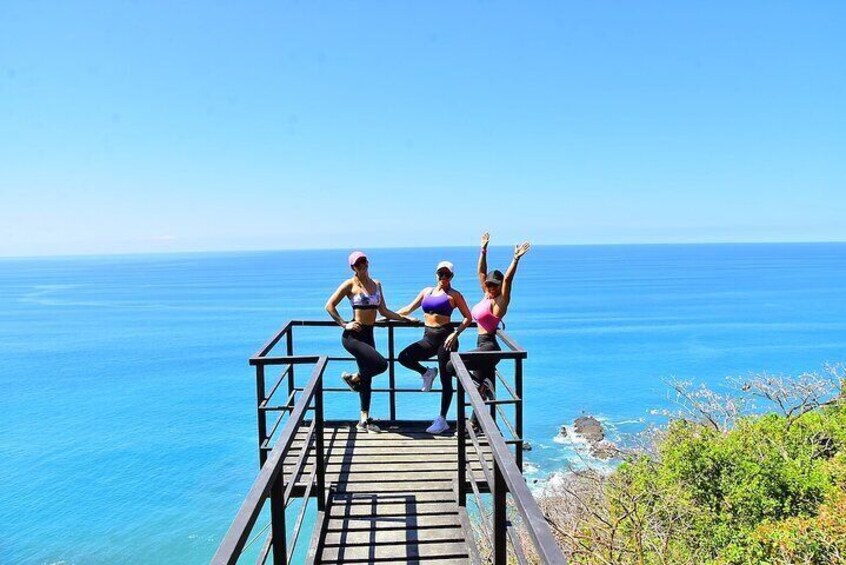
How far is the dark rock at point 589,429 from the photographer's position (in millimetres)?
31442

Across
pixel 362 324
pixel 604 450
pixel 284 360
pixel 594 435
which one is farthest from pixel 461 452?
pixel 594 435

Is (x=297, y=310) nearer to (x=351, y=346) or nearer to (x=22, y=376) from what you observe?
(x=22, y=376)

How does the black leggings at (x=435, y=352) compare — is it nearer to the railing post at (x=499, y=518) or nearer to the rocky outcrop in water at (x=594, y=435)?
the railing post at (x=499, y=518)

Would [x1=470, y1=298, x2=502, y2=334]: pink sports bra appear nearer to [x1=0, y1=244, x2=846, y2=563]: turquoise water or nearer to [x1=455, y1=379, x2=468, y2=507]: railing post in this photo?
[x1=455, y1=379, x2=468, y2=507]: railing post

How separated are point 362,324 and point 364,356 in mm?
360

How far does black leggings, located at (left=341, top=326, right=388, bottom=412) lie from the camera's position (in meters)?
5.53

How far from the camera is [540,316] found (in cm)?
7369

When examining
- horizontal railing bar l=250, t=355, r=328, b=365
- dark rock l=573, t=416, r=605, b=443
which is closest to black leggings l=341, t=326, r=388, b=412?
horizontal railing bar l=250, t=355, r=328, b=365

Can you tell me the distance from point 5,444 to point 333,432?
1446 inches

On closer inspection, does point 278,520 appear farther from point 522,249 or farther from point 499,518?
point 522,249

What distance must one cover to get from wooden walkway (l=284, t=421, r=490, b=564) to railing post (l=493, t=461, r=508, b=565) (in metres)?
1.23

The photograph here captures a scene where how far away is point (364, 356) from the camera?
554 cm

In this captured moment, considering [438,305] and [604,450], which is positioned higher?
[438,305]

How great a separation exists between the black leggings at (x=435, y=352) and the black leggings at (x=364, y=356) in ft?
0.76
